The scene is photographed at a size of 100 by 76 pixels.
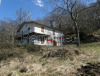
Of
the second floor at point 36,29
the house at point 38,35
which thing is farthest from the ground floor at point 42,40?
the second floor at point 36,29

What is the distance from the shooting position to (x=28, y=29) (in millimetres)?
20453

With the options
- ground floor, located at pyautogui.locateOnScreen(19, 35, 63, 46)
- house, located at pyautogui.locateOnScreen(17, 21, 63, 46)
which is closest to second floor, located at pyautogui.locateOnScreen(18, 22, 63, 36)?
house, located at pyautogui.locateOnScreen(17, 21, 63, 46)

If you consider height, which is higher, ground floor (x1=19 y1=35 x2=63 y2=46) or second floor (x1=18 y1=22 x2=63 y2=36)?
second floor (x1=18 y1=22 x2=63 y2=36)

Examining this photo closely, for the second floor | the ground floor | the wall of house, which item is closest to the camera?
the second floor

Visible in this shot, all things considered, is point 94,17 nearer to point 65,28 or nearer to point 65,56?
point 65,28

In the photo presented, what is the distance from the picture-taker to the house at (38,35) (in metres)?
19.1

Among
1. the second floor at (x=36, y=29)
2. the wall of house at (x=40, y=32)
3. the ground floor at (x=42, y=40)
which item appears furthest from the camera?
the ground floor at (x=42, y=40)

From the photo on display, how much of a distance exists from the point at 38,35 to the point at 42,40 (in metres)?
2.04

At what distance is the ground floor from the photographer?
19.5 m

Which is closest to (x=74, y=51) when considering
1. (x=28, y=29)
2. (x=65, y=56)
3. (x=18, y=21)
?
(x=65, y=56)

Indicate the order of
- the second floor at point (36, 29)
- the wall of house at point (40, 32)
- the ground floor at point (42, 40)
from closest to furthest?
1. the second floor at point (36, 29)
2. the wall of house at point (40, 32)
3. the ground floor at point (42, 40)

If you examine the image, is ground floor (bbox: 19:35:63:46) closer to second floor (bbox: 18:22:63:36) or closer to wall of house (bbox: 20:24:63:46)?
wall of house (bbox: 20:24:63:46)

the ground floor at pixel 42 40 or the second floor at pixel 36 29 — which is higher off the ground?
the second floor at pixel 36 29

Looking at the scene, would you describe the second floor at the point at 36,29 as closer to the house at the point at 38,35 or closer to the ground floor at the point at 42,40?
the house at the point at 38,35
